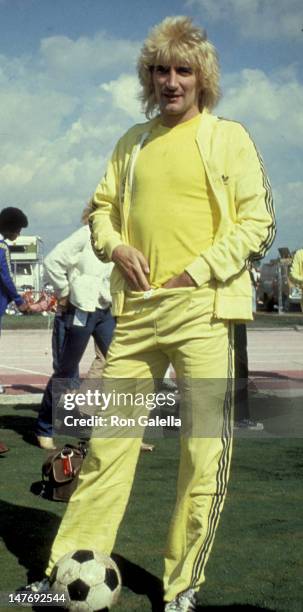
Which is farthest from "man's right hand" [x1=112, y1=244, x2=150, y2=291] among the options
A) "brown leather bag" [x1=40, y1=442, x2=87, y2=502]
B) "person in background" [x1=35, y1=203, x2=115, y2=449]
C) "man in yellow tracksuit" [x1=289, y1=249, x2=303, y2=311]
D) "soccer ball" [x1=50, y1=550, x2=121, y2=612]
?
"man in yellow tracksuit" [x1=289, y1=249, x2=303, y2=311]

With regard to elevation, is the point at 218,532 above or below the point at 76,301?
below

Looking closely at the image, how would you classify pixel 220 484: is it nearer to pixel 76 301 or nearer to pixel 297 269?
pixel 76 301

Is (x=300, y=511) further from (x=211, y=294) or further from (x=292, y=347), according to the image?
(x=292, y=347)

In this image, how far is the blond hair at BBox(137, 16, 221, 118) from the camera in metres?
4.21

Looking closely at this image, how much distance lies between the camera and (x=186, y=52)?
420cm

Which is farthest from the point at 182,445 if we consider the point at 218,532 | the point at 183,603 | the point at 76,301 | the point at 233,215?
the point at 76,301

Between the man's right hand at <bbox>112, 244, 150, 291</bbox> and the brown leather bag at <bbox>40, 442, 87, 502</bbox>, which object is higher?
the man's right hand at <bbox>112, 244, 150, 291</bbox>

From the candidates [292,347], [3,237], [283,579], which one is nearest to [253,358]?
[292,347]

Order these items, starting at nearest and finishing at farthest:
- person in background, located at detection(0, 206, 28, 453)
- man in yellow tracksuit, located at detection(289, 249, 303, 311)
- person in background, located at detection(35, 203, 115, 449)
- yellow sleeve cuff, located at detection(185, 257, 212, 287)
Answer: yellow sleeve cuff, located at detection(185, 257, 212, 287), person in background, located at detection(35, 203, 115, 449), person in background, located at detection(0, 206, 28, 453), man in yellow tracksuit, located at detection(289, 249, 303, 311)

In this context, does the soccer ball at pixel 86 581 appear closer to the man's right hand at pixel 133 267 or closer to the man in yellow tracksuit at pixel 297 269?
the man's right hand at pixel 133 267

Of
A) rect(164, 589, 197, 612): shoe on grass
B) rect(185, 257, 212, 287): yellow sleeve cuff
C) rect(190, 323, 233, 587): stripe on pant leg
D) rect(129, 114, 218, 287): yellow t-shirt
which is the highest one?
rect(129, 114, 218, 287): yellow t-shirt

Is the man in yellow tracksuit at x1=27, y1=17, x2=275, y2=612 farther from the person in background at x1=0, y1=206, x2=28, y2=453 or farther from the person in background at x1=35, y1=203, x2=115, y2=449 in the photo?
the person in background at x1=0, y1=206, x2=28, y2=453

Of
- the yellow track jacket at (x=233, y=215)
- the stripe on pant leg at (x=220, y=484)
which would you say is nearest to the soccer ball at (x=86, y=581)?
the stripe on pant leg at (x=220, y=484)

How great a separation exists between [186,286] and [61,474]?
2540 mm
